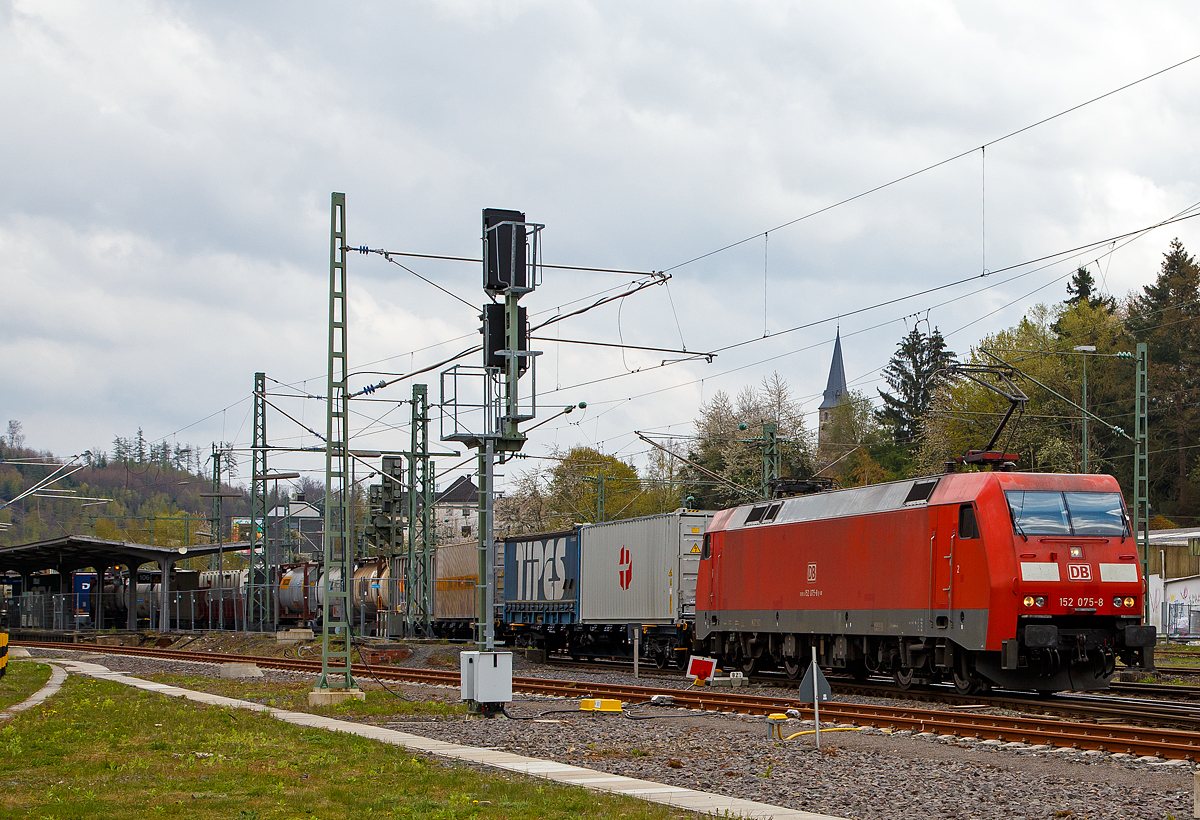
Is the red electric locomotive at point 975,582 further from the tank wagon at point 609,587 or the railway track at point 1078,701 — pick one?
the tank wagon at point 609,587

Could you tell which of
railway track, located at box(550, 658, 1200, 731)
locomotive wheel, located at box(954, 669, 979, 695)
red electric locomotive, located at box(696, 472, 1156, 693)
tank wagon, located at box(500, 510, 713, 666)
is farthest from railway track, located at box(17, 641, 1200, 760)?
tank wagon, located at box(500, 510, 713, 666)

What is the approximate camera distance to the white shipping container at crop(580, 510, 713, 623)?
97.0 ft

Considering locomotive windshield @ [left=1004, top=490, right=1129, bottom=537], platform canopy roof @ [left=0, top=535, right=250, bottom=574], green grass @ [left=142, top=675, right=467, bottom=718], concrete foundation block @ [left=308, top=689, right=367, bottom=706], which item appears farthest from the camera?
platform canopy roof @ [left=0, top=535, right=250, bottom=574]

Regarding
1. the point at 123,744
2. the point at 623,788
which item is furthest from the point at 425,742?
the point at 623,788

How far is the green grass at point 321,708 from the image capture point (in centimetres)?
1955

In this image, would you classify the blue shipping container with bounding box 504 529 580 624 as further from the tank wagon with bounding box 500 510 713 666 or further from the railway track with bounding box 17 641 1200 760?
A: the railway track with bounding box 17 641 1200 760

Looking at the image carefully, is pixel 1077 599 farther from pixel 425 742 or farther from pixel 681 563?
pixel 681 563

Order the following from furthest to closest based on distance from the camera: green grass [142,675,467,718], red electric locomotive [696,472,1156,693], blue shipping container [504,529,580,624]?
blue shipping container [504,529,580,624]
green grass [142,675,467,718]
red electric locomotive [696,472,1156,693]

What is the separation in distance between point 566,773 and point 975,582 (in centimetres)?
883

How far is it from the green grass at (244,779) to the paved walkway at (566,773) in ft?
1.42

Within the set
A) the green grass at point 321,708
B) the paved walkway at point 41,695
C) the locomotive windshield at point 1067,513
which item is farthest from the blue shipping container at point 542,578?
the locomotive windshield at point 1067,513

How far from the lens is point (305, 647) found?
42.2 metres

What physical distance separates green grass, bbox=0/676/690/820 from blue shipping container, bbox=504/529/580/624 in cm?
1733

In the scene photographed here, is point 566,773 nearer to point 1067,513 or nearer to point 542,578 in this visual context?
point 1067,513
